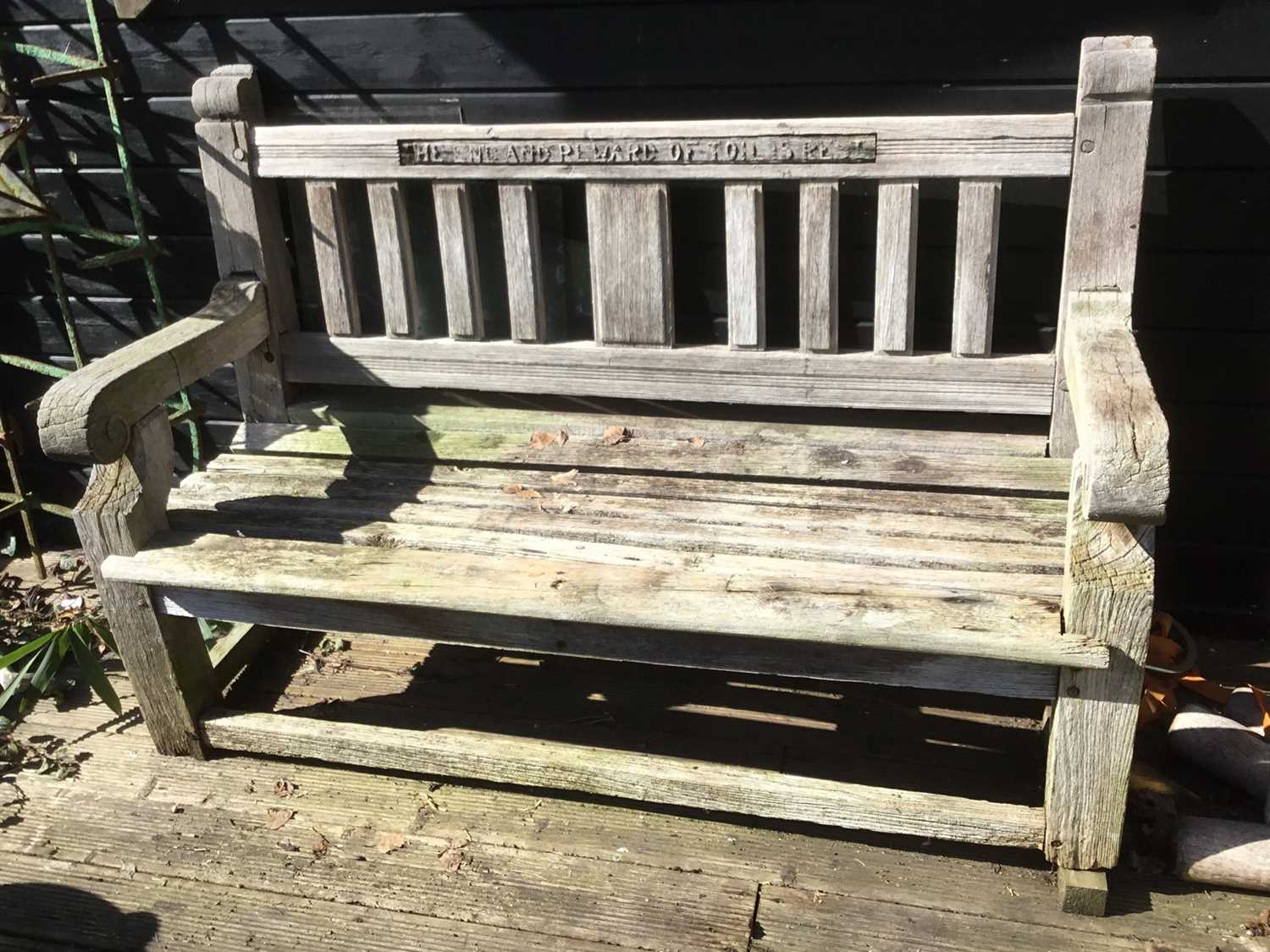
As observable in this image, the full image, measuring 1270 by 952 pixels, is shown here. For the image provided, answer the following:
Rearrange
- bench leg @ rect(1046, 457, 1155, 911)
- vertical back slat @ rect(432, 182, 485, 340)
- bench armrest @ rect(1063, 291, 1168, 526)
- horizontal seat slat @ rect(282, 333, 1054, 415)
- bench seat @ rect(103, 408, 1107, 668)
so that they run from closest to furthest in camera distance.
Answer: bench armrest @ rect(1063, 291, 1168, 526) < bench leg @ rect(1046, 457, 1155, 911) < bench seat @ rect(103, 408, 1107, 668) < horizontal seat slat @ rect(282, 333, 1054, 415) < vertical back slat @ rect(432, 182, 485, 340)

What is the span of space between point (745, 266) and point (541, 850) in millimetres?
1470

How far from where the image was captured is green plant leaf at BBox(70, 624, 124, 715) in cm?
301

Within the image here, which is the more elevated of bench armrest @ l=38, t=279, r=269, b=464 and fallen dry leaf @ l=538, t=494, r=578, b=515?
bench armrest @ l=38, t=279, r=269, b=464

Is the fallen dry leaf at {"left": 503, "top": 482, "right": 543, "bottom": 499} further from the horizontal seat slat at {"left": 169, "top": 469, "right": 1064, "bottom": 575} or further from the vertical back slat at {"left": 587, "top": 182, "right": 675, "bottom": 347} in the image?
the vertical back slat at {"left": 587, "top": 182, "right": 675, "bottom": 347}

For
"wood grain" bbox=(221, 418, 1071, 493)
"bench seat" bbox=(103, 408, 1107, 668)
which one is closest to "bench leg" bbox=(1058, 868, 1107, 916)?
"bench seat" bbox=(103, 408, 1107, 668)

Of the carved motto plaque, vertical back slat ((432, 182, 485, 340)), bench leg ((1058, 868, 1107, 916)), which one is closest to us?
bench leg ((1058, 868, 1107, 916))

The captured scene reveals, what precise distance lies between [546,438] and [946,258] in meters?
1.16

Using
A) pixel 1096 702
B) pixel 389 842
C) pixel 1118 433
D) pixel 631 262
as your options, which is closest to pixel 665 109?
pixel 631 262

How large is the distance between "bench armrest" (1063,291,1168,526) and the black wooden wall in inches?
26.9

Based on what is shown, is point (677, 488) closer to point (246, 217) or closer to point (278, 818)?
point (278, 818)

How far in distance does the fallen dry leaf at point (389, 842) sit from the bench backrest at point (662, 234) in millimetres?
1177

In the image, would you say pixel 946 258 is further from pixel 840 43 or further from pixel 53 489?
pixel 53 489

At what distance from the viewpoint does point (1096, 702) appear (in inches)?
86.9

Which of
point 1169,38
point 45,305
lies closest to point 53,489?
point 45,305
